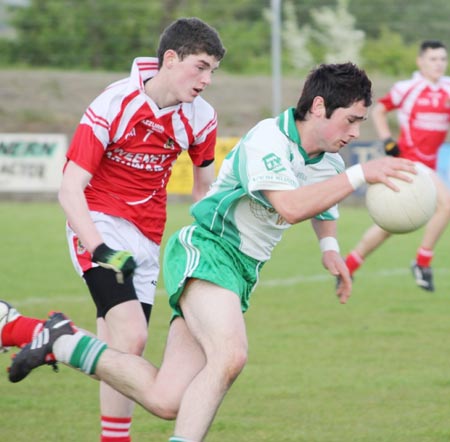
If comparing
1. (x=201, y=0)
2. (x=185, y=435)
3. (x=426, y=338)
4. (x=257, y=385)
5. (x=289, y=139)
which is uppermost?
(x=289, y=139)

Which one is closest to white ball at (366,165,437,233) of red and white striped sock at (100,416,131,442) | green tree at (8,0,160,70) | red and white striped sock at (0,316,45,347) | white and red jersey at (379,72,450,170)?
red and white striped sock at (100,416,131,442)

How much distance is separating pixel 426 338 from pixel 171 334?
161 inches

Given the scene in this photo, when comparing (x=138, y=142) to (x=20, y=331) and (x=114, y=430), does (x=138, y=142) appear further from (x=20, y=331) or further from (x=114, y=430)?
(x=114, y=430)

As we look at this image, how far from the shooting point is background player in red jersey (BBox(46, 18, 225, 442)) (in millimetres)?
5098

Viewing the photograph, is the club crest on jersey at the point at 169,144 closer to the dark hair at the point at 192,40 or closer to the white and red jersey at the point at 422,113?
the dark hair at the point at 192,40

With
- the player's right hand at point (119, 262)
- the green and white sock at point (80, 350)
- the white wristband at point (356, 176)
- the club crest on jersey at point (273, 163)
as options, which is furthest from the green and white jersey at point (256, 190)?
the green and white sock at point (80, 350)

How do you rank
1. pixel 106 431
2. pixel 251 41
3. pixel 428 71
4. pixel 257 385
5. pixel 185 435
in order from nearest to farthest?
pixel 185 435, pixel 106 431, pixel 257 385, pixel 428 71, pixel 251 41

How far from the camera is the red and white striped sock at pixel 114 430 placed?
514 centimetres

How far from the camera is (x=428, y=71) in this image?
11.9 m

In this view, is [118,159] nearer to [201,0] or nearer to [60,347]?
[60,347]

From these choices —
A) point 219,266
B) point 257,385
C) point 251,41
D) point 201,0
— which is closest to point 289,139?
point 219,266

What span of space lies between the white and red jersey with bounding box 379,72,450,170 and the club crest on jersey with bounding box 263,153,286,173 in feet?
23.9

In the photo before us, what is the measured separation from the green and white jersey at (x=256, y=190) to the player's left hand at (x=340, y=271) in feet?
1.46

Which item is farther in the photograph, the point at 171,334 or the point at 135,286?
the point at 135,286
